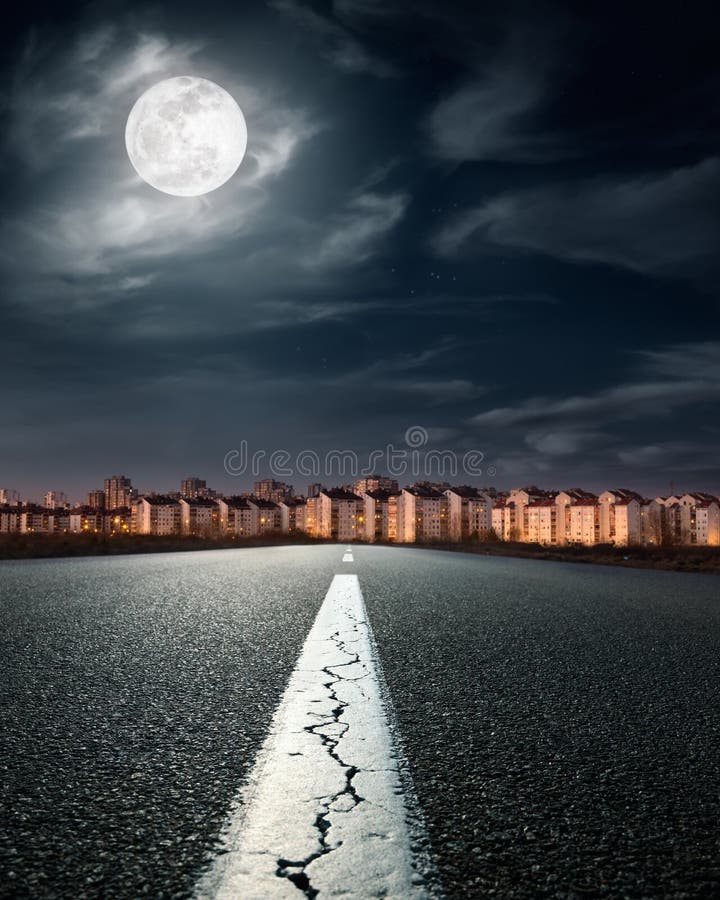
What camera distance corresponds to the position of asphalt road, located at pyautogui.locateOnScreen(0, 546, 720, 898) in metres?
1.71

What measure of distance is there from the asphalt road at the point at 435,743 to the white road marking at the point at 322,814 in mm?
81

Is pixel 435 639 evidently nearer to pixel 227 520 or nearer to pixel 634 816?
pixel 634 816

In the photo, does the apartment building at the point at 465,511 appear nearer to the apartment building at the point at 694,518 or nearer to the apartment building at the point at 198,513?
the apartment building at the point at 694,518

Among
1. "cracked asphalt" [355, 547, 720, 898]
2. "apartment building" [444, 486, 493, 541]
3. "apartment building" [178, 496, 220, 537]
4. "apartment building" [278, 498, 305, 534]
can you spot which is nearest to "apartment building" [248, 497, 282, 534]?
"apartment building" [278, 498, 305, 534]

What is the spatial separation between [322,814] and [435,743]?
0.81 metres

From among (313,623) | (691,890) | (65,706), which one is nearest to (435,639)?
(313,623)

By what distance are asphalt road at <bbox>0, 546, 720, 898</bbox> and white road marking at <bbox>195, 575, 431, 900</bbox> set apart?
8cm

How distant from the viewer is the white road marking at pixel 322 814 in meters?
1.60

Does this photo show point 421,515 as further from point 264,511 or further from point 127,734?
point 127,734

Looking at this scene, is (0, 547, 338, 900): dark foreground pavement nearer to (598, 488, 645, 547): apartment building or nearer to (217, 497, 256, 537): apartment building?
(598, 488, 645, 547): apartment building

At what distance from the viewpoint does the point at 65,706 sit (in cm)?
329

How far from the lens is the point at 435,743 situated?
2.70 m

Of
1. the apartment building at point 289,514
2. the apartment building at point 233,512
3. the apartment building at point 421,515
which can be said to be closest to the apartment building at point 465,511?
the apartment building at point 421,515

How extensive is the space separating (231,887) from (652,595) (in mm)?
8773
